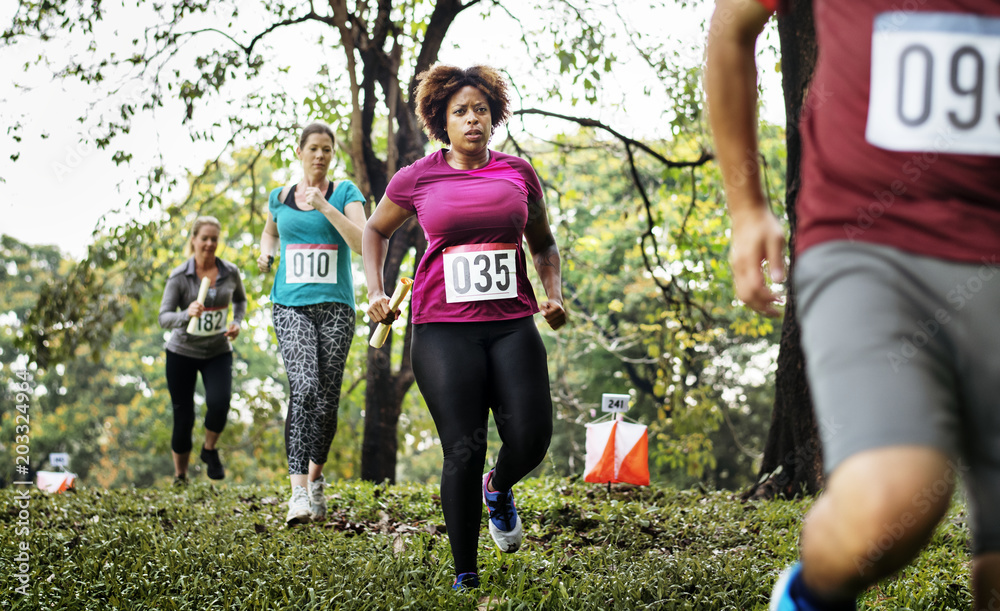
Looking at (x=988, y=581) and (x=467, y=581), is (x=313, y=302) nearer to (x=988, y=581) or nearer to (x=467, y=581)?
(x=467, y=581)

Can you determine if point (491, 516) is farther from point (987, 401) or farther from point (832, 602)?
point (987, 401)

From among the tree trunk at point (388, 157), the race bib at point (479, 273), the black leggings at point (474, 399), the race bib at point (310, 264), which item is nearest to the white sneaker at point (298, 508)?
the race bib at point (310, 264)

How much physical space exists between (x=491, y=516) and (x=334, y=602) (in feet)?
2.79

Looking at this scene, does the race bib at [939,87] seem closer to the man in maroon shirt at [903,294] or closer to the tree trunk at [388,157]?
the man in maroon shirt at [903,294]

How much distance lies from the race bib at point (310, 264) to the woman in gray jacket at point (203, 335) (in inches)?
62.4

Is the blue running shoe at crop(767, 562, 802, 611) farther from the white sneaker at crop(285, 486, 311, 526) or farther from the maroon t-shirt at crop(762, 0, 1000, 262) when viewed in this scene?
the white sneaker at crop(285, 486, 311, 526)

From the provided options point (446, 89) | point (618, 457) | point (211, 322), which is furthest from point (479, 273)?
point (211, 322)

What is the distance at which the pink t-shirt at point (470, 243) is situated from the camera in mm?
3338

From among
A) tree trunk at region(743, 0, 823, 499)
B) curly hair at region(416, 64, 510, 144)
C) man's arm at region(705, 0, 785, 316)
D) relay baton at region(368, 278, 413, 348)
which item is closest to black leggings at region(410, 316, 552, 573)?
relay baton at region(368, 278, 413, 348)

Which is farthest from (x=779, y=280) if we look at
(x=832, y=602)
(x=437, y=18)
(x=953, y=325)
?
A: (x=437, y=18)

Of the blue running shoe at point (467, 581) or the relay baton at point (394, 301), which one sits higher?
the relay baton at point (394, 301)

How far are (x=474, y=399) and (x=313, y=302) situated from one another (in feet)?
6.42

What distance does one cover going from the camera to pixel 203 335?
6.38 m

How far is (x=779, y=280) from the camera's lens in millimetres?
1488
